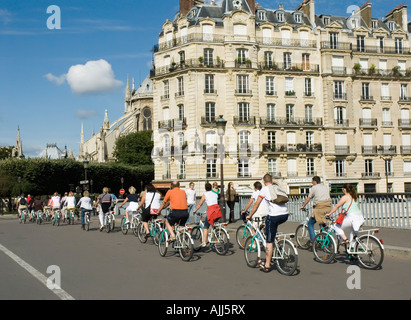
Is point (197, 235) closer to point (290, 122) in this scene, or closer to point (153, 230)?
point (153, 230)

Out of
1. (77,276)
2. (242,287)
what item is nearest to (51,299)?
(77,276)

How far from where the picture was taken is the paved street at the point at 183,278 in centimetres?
730

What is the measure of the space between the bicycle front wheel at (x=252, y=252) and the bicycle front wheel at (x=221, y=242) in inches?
68.5

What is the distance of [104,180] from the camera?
205 feet

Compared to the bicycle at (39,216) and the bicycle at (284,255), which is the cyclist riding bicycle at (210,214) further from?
the bicycle at (39,216)

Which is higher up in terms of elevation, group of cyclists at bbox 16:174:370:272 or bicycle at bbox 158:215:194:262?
group of cyclists at bbox 16:174:370:272

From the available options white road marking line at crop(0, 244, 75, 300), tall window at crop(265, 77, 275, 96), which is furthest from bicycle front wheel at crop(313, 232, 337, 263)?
tall window at crop(265, 77, 275, 96)

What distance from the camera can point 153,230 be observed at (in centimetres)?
1421

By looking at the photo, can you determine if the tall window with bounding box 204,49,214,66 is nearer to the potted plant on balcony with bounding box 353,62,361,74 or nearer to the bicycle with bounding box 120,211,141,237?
the potted plant on balcony with bounding box 353,62,361,74

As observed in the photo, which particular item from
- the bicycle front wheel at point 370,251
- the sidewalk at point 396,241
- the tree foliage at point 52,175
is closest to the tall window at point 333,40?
the tree foliage at point 52,175

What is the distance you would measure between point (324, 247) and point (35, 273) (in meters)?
5.84

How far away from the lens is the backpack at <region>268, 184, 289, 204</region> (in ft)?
28.8

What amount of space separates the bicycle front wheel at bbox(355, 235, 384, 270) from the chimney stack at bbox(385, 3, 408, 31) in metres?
48.5
